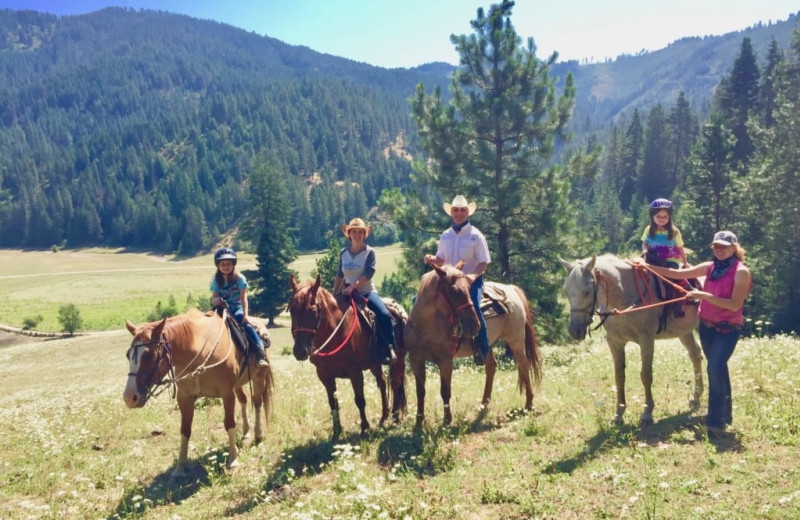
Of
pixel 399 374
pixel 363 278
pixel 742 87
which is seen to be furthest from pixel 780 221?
pixel 742 87

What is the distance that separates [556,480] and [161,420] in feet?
29.6

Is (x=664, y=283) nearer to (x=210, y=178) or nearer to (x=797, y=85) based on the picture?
(x=797, y=85)

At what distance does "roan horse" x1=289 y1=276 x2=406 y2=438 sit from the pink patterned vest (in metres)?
5.00

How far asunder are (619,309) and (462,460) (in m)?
3.54

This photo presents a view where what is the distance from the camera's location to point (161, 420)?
1088cm

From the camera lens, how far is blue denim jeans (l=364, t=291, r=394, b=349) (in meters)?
8.64

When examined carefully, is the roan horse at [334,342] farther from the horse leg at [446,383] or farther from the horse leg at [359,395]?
the horse leg at [446,383]

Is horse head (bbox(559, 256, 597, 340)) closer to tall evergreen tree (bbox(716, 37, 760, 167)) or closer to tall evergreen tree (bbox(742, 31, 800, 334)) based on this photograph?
tall evergreen tree (bbox(742, 31, 800, 334))

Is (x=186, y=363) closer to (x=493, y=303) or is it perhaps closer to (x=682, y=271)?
(x=493, y=303)

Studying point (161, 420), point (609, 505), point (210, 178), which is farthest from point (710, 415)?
point (210, 178)

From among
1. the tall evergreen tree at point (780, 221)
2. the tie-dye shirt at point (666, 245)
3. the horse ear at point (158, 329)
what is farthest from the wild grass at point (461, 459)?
the tall evergreen tree at point (780, 221)

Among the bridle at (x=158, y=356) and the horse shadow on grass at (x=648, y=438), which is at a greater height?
the bridle at (x=158, y=356)

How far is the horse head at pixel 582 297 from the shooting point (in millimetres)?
7254

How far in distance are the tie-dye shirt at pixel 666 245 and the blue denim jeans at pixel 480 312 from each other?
128 inches
